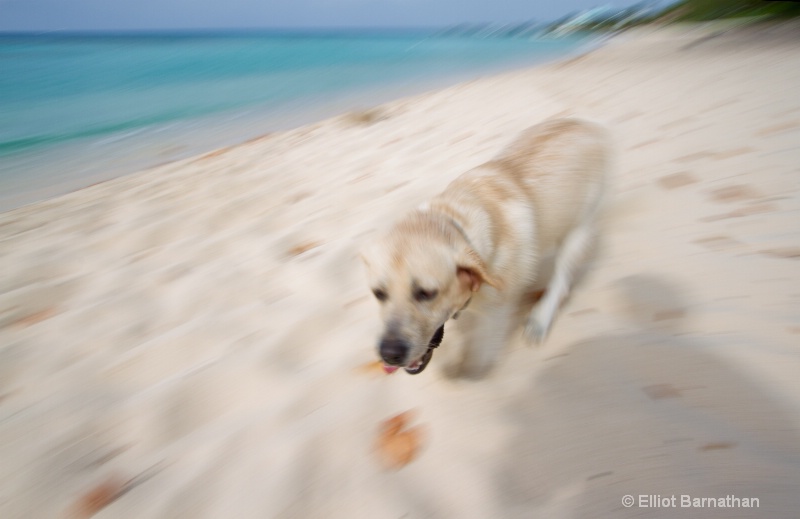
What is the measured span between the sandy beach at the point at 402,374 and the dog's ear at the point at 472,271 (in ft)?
1.42

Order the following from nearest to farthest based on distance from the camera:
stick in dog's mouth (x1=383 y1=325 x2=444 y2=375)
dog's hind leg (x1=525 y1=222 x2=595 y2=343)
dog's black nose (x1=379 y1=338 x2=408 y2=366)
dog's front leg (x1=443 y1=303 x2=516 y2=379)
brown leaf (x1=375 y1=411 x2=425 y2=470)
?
brown leaf (x1=375 y1=411 x2=425 y2=470) → dog's black nose (x1=379 y1=338 x2=408 y2=366) → stick in dog's mouth (x1=383 y1=325 x2=444 y2=375) → dog's front leg (x1=443 y1=303 x2=516 y2=379) → dog's hind leg (x1=525 y1=222 x2=595 y2=343)

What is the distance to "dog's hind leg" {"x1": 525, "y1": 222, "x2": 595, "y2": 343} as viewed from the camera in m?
2.14

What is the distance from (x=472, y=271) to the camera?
184 centimetres

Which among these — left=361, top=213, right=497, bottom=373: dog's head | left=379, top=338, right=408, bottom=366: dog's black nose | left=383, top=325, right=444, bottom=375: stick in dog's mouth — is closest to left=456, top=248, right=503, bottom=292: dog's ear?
left=361, top=213, right=497, bottom=373: dog's head

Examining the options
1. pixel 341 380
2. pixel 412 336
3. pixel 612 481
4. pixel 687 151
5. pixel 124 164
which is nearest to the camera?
pixel 612 481

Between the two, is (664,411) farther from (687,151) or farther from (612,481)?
(687,151)

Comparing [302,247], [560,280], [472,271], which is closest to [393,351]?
[472,271]

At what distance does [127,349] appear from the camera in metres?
2.45

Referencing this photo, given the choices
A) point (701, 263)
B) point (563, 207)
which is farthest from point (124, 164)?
point (701, 263)

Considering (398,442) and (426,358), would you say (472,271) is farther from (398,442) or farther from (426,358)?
(398,442)

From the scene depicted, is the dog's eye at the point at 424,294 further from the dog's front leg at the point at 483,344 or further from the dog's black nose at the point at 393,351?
the dog's front leg at the point at 483,344

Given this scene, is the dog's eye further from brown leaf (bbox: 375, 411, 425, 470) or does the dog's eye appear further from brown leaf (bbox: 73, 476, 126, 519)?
brown leaf (bbox: 73, 476, 126, 519)

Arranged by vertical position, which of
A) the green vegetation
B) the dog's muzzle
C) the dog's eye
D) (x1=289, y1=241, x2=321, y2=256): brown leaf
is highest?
the dog's eye

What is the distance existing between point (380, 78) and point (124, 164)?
1194cm
